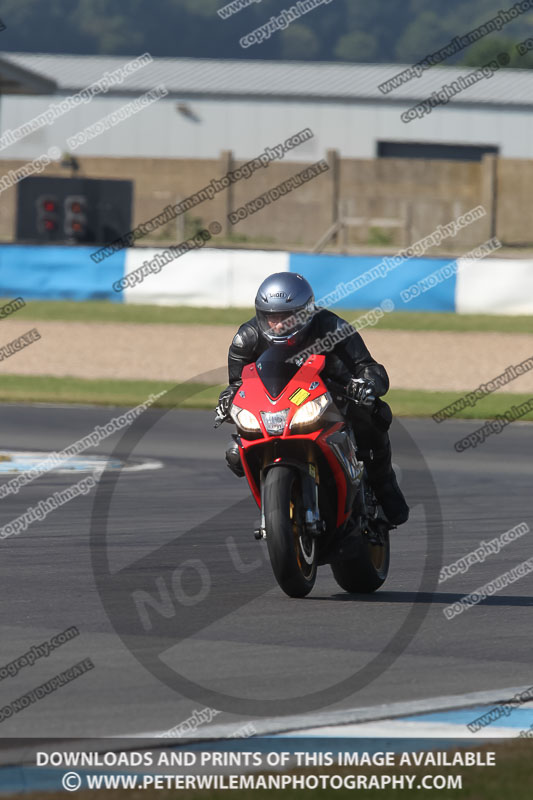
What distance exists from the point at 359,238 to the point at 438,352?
26357 mm

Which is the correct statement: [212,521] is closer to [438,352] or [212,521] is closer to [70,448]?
[70,448]

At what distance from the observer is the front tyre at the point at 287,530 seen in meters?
7.35

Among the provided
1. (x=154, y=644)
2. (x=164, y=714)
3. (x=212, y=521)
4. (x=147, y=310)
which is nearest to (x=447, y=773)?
(x=164, y=714)

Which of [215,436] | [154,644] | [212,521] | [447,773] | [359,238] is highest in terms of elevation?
[447,773]

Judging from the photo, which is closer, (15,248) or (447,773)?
(447,773)

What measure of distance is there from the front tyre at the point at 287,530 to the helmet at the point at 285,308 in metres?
0.72

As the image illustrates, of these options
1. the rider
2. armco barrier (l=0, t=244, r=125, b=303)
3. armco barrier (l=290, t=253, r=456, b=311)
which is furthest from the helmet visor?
armco barrier (l=0, t=244, r=125, b=303)

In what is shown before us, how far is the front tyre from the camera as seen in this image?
735 cm

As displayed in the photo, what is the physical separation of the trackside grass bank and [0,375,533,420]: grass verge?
13.7 metres

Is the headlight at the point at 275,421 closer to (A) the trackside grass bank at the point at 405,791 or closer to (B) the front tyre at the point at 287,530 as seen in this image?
(B) the front tyre at the point at 287,530

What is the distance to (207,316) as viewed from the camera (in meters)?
30.1

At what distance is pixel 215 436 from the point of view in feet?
55.6

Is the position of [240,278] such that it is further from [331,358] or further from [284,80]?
[284,80]

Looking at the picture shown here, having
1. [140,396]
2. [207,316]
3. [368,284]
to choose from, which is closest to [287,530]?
[140,396]
